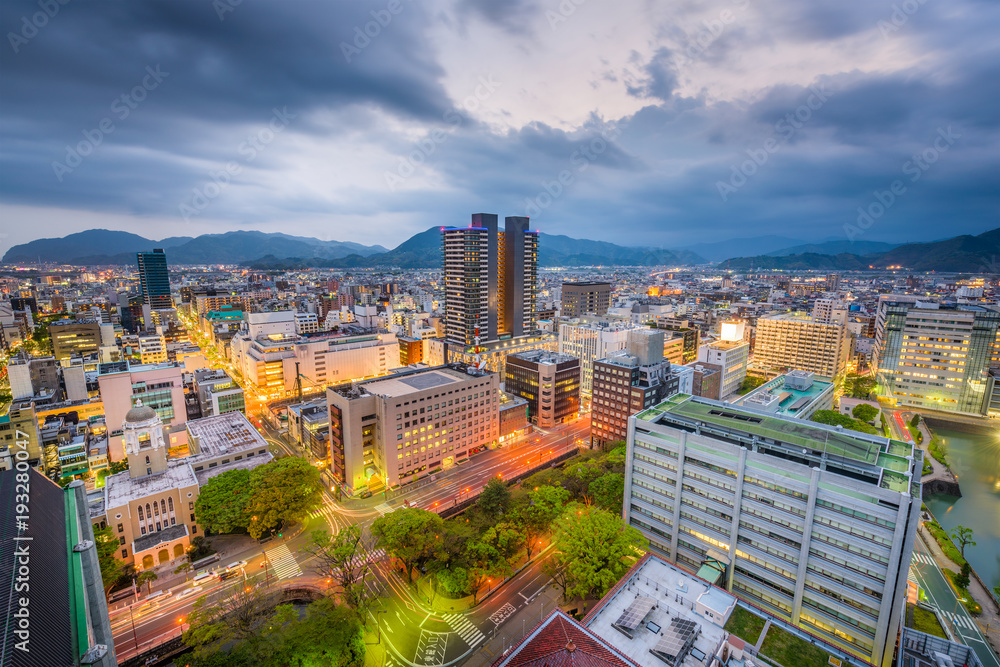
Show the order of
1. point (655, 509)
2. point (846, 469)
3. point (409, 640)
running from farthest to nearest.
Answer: point (655, 509) → point (409, 640) → point (846, 469)

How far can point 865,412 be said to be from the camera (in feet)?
252

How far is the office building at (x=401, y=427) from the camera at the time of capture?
60438 millimetres

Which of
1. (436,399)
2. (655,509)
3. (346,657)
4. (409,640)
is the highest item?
(436,399)

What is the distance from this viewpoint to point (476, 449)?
242 ft

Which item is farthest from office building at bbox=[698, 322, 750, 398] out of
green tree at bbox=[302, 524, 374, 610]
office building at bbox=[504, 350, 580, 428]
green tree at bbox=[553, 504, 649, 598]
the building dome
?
the building dome

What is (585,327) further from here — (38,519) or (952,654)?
(38,519)

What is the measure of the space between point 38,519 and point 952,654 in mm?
61453

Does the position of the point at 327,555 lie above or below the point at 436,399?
below

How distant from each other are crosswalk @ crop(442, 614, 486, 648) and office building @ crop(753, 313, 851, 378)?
110 meters

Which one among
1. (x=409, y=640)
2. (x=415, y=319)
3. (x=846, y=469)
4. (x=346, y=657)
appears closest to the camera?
(x=346, y=657)

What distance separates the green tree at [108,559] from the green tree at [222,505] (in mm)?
7861

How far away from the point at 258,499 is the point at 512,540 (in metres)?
30.2

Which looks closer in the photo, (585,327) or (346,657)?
(346,657)

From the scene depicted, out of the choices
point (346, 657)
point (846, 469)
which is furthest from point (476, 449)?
point (846, 469)
